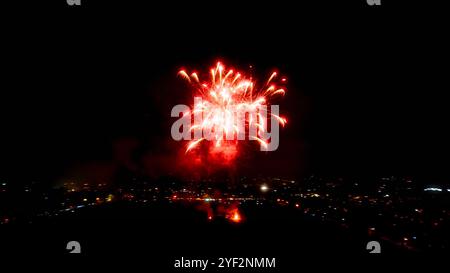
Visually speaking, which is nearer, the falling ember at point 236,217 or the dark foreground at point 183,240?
the dark foreground at point 183,240

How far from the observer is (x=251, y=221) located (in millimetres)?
17844

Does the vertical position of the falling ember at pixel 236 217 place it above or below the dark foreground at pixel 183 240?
below

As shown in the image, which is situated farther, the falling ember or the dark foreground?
the falling ember

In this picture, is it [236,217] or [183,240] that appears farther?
[236,217]

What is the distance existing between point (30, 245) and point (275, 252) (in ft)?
23.3

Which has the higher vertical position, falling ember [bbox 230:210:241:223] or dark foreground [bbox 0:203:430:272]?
dark foreground [bbox 0:203:430:272]

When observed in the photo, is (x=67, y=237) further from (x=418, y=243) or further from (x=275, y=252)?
(x=418, y=243)

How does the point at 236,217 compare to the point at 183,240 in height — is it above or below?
below

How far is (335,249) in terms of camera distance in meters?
12.1
